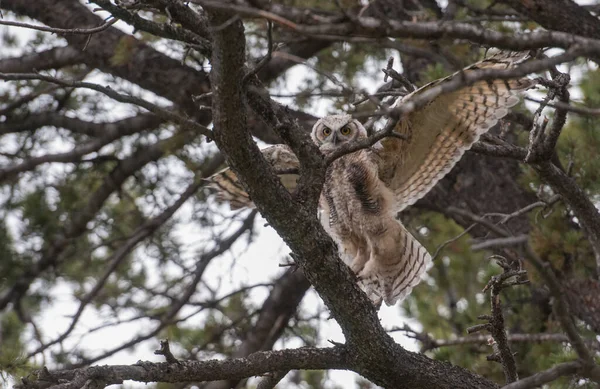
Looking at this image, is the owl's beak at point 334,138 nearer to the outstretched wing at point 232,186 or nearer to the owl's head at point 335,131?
the owl's head at point 335,131

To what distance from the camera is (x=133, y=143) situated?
6543 millimetres

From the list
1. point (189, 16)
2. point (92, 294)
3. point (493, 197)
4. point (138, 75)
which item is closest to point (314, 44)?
point (138, 75)

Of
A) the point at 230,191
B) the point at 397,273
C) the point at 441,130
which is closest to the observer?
the point at 441,130

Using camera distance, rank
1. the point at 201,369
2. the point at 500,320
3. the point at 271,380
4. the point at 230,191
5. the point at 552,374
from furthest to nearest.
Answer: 1. the point at 230,191
2. the point at 271,380
3. the point at 500,320
4. the point at 201,369
5. the point at 552,374

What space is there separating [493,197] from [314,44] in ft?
5.98

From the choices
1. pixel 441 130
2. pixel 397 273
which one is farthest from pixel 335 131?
pixel 397 273

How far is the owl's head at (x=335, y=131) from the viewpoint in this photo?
489 cm

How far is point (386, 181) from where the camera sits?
4.65 metres

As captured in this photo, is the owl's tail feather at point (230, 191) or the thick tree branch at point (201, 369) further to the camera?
the owl's tail feather at point (230, 191)

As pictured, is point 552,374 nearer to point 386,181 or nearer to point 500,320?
point 500,320

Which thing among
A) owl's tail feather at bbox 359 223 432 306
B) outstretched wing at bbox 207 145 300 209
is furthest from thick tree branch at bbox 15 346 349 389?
outstretched wing at bbox 207 145 300 209

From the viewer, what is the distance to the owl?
4164 millimetres

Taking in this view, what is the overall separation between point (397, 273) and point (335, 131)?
91 cm

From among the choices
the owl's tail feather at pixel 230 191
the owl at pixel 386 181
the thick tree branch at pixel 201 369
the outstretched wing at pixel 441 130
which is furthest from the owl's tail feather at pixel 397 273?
the thick tree branch at pixel 201 369
